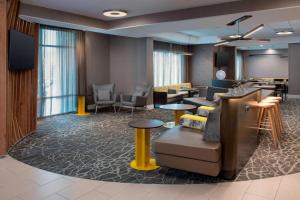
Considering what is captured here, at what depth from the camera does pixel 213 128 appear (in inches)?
137

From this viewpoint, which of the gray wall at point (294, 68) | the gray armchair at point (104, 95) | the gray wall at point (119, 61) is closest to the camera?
the gray armchair at point (104, 95)

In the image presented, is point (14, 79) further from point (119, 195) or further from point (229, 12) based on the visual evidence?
point (229, 12)

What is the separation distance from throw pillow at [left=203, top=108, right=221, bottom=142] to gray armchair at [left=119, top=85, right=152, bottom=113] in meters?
5.11

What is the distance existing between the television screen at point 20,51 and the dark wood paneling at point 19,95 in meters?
0.15

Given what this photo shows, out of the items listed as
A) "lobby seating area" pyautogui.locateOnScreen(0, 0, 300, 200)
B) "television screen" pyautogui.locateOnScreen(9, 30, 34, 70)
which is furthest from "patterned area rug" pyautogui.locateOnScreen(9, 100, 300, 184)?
"television screen" pyautogui.locateOnScreen(9, 30, 34, 70)

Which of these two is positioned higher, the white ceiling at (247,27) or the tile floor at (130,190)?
the white ceiling at (247,27)

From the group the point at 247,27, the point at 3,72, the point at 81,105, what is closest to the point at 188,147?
the point at 3,72

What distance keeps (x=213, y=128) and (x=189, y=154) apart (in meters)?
0.50

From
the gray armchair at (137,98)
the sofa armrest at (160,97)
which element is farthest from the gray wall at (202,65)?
the gray armchair at (137,98)

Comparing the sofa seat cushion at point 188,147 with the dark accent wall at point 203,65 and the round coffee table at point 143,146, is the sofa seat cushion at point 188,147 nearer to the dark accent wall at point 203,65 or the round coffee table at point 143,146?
the round coffee table at point 143,146

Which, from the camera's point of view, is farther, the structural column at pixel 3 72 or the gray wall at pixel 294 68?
the gray wall at pixel 294 68

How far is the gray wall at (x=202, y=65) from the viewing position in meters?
12.4

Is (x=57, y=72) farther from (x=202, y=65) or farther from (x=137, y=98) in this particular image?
(x=202, y=65)

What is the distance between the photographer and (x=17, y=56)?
4.68 m
